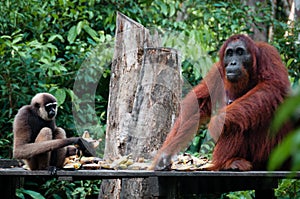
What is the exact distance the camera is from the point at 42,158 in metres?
3.33

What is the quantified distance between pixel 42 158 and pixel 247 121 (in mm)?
1317

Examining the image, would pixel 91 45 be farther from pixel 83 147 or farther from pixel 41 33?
pixel 83 147

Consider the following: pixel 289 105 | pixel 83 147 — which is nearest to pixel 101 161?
pixel 83 147

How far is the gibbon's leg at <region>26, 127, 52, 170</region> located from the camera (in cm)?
332

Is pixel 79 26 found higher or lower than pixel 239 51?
higher

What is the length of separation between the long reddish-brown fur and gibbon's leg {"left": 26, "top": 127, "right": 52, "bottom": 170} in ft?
2.31

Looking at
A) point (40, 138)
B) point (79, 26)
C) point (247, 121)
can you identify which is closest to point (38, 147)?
point (40, 138)

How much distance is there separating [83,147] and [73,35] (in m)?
2.59

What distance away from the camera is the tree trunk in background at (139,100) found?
3885mm

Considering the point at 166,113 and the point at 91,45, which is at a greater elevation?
the point at 91,45

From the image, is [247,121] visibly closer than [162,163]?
No

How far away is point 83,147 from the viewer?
11.7ft

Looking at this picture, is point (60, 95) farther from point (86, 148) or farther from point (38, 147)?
point (38, 147)

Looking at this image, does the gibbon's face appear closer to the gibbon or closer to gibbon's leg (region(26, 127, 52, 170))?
the gibbon
